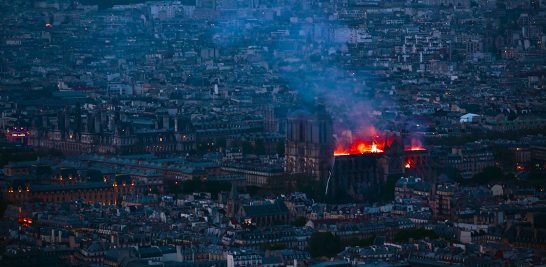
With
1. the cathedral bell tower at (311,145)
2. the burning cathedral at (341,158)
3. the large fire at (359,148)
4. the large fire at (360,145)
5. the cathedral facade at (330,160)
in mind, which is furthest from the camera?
the large fire at (360,145)

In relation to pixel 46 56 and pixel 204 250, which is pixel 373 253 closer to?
pixel 204 250

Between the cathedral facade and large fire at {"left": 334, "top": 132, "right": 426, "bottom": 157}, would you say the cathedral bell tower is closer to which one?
the cathedral facade

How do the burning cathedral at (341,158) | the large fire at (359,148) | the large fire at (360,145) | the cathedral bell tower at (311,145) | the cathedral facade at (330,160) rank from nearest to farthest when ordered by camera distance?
the cathedral facade at (330,160), the burning cathedral at (341,158), the cathedral bell tower at (311,145), the large fire at (359,148), the large fire at (360,145)

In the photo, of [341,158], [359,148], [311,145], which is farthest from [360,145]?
[341,158]

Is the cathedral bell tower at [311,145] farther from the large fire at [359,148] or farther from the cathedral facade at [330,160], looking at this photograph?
the large fire at [359,148]

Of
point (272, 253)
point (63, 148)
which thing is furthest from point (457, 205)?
point (63, 148)

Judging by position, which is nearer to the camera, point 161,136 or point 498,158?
point 498,158

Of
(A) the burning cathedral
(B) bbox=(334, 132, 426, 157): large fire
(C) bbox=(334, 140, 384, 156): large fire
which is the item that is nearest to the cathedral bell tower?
(A) the burning cathedral

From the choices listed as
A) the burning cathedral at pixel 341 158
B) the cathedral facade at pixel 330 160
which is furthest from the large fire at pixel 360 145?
the cathedral facade at pixel 330 160
